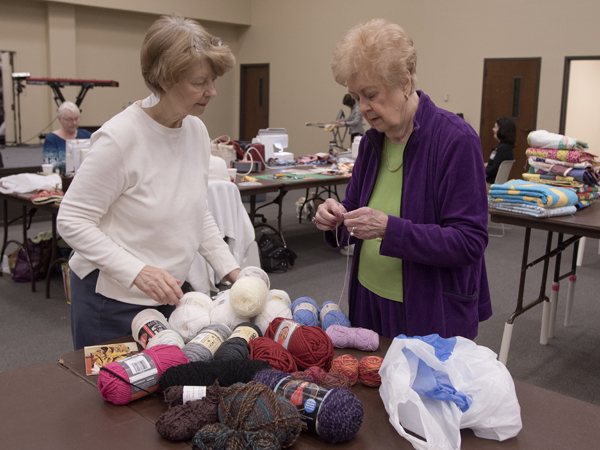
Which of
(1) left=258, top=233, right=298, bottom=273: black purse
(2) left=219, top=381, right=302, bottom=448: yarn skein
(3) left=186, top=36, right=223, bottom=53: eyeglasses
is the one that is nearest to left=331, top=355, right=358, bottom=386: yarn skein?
(2) left=219, top=381, right=302, bottom=448: yarn skein

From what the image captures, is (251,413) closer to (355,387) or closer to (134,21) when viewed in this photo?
(355,387)

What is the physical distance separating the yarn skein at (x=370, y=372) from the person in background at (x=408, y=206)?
0.28 metres

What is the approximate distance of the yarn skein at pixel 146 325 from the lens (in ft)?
4.03

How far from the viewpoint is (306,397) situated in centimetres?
93

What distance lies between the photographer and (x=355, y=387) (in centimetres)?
112

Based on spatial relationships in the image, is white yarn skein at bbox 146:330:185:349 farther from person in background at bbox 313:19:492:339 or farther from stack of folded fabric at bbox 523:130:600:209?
stack of folded fabric at bbox 523:130:600:209

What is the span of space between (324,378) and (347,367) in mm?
88

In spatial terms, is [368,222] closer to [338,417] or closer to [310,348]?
[310,348]

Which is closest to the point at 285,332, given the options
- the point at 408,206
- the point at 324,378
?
the point at 324,378

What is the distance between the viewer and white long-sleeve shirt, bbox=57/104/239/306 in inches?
48.8

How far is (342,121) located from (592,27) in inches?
141

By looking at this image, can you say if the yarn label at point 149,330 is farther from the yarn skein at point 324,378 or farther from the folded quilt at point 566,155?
the folded quilt at point 566,155

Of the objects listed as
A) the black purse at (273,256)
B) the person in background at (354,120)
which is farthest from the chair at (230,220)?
the person in background at (354,120)

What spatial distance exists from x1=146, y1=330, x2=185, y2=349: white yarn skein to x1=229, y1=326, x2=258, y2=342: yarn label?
0.38 feet
